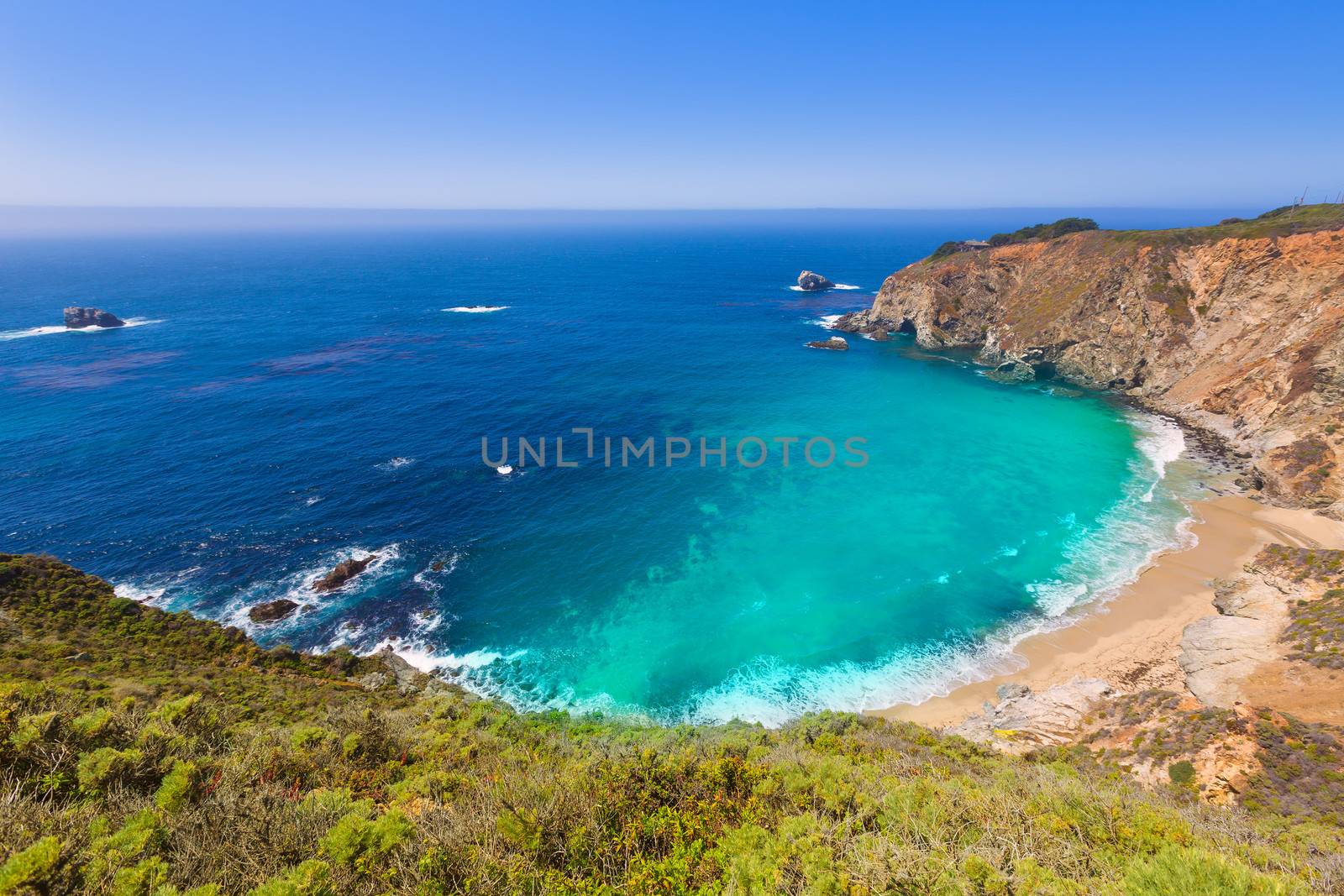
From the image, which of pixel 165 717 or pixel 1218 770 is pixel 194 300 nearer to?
pixel 165 717

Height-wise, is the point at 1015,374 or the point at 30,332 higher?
the point at 30,332

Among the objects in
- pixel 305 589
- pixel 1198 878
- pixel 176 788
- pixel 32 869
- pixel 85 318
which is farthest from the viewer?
pixel 85 318

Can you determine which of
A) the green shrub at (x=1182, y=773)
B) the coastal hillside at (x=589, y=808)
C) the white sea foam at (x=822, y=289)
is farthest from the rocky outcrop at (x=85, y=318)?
the green shrub at (x=1182, y=773)

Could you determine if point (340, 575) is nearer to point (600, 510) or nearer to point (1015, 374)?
point (600, 510)

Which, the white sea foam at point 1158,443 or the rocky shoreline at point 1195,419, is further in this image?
the white sea foam at point 1158,443

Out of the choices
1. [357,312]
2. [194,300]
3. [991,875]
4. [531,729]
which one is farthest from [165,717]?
[194,300]

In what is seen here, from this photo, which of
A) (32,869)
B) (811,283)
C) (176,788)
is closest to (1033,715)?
(176,788)

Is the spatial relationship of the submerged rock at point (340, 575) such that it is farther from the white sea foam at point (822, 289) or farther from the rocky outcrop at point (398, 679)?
the white sea foam at point (822, 289)
